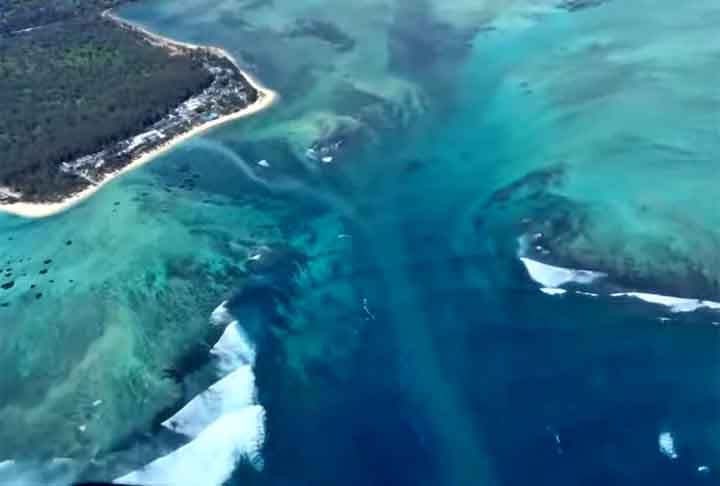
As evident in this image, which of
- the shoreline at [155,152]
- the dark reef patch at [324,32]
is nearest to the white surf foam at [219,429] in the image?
the shoreline at [155,152]

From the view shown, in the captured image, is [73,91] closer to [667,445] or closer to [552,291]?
[552,291]

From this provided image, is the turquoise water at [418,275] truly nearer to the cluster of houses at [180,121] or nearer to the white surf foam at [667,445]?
the white surf foam at [667,445]

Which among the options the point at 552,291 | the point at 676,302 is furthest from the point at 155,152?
Result: the point at 676,302

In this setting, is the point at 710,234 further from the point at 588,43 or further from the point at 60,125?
the point at 60,125

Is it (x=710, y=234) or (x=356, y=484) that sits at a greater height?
(x=710, y=234)

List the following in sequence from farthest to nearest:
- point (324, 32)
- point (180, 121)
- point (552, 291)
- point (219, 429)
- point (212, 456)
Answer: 1. point (324, 32)
2. point (180, 121)
3. point (552, 291)
4. point (219, 429)
5. point (212, 456)

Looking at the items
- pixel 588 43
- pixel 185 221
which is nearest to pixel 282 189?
pixel 185 221

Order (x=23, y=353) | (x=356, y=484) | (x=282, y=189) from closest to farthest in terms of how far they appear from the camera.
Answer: (x=356, y=484) → (x=23, y=353) → (x=282, y=189)
